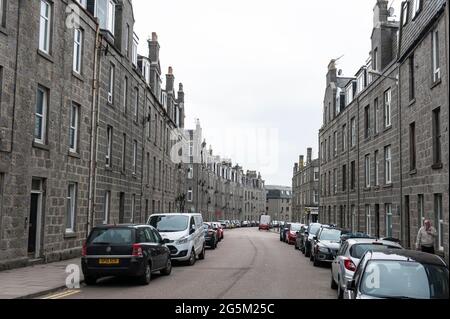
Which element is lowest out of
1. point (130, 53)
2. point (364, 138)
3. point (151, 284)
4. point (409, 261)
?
point (151, 284)

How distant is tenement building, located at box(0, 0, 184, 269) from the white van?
3453mm

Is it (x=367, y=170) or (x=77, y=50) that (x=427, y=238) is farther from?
(x=367, y=170)

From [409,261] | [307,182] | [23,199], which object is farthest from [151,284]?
[307,182]

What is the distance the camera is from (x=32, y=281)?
1316 cm

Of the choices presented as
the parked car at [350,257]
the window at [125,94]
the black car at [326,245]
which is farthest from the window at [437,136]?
the window at [125,94]

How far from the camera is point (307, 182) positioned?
236ft

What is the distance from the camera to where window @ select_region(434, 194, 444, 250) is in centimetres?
1783

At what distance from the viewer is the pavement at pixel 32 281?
37.1 ft

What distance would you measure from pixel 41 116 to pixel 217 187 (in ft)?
253

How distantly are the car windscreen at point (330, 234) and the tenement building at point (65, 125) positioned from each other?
9731 mm

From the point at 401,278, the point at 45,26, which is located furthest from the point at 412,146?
the point at 401,278

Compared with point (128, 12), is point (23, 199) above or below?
below

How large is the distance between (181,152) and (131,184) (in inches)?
1125
